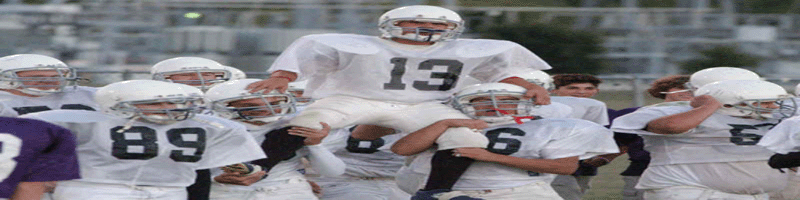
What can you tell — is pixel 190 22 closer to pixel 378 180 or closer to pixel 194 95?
pixel 378 180

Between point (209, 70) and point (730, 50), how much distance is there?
432 inches

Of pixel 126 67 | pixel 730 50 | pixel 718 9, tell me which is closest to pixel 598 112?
pixel 126 67

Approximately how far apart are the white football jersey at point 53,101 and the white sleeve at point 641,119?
8.41 feet

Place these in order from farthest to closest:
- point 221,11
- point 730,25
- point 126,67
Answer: point 730,25
point 221,11
point 126,67

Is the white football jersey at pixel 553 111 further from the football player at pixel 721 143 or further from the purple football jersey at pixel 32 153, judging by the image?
the purple football jersey at pixel 32 153

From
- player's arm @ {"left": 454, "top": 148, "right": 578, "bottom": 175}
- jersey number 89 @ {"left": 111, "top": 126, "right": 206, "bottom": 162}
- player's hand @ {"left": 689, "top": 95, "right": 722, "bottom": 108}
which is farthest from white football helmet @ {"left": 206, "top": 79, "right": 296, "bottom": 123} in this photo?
player's hand @ {"left": 689, "top": 95, "right": 722, "bottom": 108}

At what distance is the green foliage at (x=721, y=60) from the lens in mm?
15711

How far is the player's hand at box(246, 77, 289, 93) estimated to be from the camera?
204 inches

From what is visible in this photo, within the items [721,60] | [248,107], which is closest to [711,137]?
[248,107]

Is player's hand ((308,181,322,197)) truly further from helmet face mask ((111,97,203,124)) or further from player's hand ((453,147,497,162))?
helmet face mask ((111,97,203,124))

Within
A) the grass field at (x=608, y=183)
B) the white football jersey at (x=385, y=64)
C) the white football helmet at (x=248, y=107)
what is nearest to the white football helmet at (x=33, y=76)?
the white football helmet at (x=248, y=107)

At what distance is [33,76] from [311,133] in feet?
5.56

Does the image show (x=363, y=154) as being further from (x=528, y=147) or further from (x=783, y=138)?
(x=783, y=138)

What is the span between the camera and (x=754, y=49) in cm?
1611
